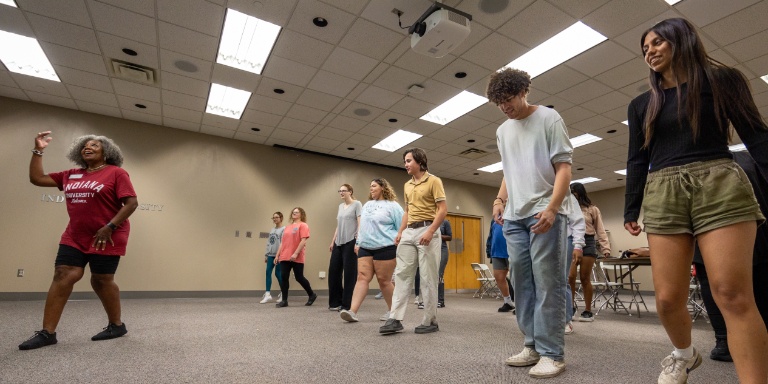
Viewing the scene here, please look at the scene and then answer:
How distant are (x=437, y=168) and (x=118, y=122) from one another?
7148 mm

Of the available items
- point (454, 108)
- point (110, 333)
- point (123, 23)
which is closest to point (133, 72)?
point (123, 23)

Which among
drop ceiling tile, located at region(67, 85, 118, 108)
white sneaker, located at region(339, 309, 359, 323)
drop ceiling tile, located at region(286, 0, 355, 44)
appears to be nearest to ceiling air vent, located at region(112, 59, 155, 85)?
drop ceiling tile, located at region(67, 85, 118, 108)

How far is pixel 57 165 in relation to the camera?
21.7 feet

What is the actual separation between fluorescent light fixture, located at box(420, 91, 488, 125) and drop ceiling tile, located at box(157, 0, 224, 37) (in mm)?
3575

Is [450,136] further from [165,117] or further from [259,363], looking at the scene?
[259,363]

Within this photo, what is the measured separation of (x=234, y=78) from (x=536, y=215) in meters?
5.15

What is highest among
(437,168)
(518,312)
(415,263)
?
(437,168)

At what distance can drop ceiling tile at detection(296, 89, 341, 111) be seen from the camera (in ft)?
19.9

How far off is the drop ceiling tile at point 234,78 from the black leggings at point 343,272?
285 cm

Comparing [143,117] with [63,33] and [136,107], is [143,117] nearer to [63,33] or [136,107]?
[136,107]

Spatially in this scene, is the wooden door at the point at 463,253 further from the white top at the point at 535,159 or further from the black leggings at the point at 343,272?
the white top at the point at 535,159

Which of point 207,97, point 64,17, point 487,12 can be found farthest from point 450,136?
point 64,17

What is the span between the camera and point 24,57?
17.5ft

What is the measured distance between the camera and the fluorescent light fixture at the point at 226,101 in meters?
6.17
